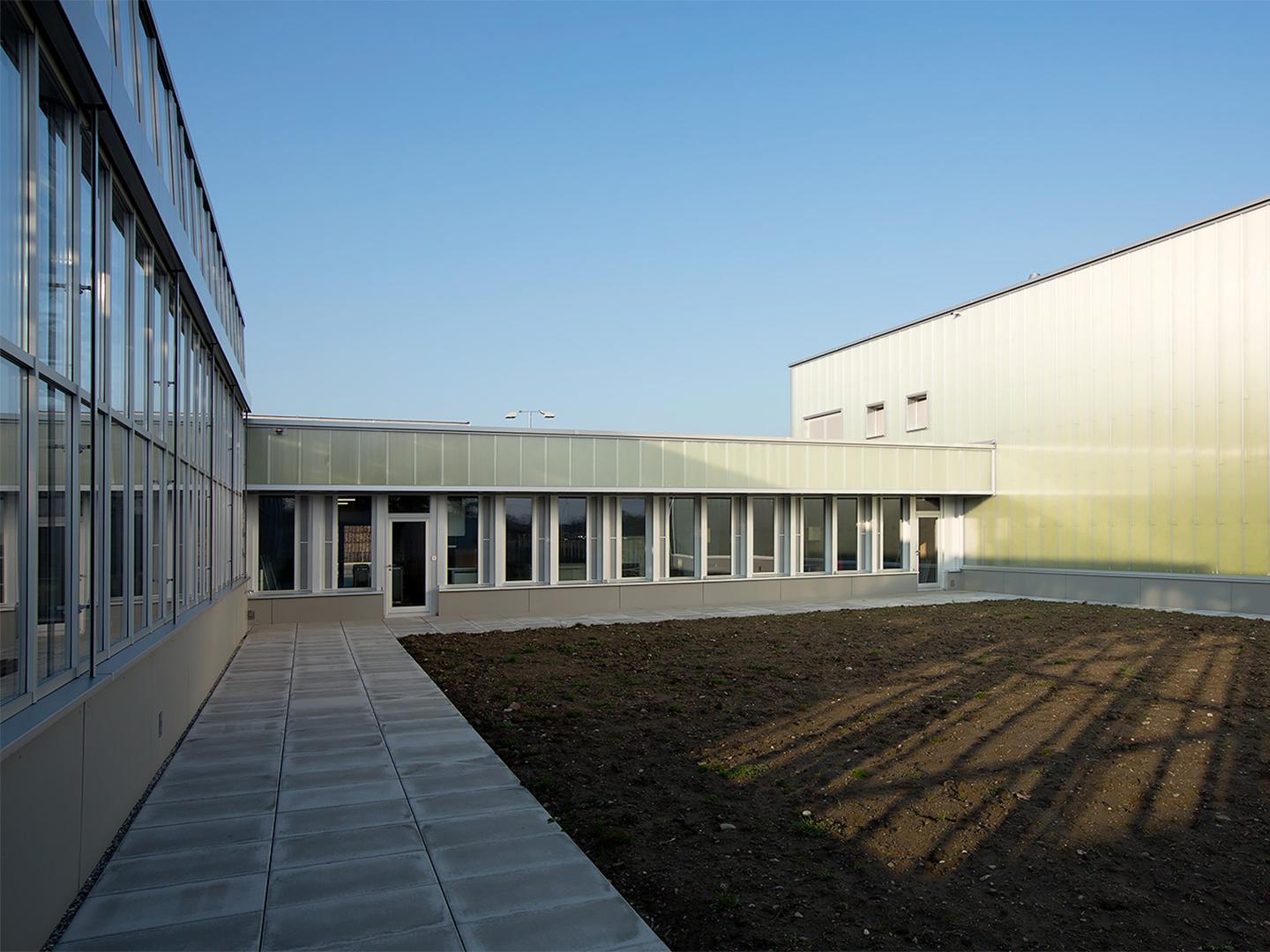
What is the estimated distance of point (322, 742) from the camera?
802 cm

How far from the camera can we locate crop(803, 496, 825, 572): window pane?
22.4m

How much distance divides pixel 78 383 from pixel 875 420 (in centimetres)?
2541

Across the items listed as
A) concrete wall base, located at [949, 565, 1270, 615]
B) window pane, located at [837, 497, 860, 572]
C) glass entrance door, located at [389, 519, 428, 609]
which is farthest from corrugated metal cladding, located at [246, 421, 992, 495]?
concrete wall base, located at [949, 565, 1270, 615]

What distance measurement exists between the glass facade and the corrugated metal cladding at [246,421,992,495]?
845 centimetres

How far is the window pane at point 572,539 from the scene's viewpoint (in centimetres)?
1961

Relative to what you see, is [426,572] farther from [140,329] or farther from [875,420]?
[875,420]

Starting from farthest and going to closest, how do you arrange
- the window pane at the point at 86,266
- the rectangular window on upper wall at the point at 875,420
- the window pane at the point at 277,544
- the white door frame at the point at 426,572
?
the rectangular window on upper wall at the point at 875,420 < the white door frame at the point at 426,572 < the window pane at the point at 277,544 < the window pane at the point at 86,266

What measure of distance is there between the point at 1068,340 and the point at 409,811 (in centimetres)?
2037

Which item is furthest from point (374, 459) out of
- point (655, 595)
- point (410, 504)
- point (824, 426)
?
point (824, 426)

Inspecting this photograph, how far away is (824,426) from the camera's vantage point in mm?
30125

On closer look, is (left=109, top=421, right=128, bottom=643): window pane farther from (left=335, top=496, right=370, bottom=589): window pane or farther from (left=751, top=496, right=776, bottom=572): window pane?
(left=751, top=496, right=776, bottom=572): window pane

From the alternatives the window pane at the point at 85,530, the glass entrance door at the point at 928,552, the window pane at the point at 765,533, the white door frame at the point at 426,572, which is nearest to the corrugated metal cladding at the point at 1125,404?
the glass entrance door at the point at 928,552

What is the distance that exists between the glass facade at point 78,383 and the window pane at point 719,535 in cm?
1414

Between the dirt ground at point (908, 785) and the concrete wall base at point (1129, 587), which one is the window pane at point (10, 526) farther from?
the concrete wall base at point (1129, 587)
